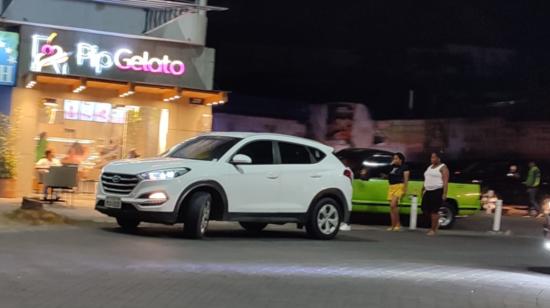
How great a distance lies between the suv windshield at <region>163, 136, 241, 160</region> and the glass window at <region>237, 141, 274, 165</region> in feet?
0.74

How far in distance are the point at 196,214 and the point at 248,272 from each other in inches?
119

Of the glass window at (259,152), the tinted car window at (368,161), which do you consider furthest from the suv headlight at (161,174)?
the tinted car window at (368,161)

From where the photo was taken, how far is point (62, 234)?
12.4 meters

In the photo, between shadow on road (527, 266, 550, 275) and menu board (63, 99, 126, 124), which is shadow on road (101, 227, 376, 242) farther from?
menu board (63, 99, 126, 124)

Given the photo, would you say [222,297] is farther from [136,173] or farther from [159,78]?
[159,78]

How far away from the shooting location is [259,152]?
13.6 metres

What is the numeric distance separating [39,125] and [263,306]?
13.5 meters

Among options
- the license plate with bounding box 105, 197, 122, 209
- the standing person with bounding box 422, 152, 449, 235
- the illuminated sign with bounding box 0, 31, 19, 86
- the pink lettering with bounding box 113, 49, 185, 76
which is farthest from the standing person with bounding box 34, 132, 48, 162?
the standing person with bounding box 422, 152, 449, 235

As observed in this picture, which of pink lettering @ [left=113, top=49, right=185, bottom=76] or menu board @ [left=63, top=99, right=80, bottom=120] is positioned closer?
pink lettering @ [left=113, top=49, right=185, bottom=76]

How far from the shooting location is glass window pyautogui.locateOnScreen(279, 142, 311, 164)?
13.9m

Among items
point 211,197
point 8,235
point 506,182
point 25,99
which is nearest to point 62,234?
point 8,235

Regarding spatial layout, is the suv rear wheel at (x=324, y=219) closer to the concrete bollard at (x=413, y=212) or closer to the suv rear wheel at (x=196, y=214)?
the suv rear wheel at (x=196, y=214)

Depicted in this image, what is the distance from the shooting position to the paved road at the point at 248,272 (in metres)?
7.96

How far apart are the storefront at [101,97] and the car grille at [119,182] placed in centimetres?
653
